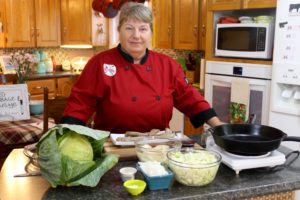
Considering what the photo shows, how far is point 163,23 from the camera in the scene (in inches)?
183

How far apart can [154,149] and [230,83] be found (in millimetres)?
2014

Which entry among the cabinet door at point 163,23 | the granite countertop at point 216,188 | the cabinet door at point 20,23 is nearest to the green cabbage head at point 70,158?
the granite countertop at point 216,188

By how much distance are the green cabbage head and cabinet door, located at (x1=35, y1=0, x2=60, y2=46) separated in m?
4.40

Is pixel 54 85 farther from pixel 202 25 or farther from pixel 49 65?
pixel 202 25

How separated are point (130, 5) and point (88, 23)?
4.01 metres

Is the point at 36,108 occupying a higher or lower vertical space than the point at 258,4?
lower

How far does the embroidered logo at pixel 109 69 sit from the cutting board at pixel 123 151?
1.59ft

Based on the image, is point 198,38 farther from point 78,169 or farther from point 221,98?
point 78,169

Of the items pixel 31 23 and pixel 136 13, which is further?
pixel 31 23

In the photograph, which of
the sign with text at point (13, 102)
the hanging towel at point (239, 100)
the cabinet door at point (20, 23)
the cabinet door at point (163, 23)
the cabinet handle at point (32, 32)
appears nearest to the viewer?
the sign with text at point (13, 102)

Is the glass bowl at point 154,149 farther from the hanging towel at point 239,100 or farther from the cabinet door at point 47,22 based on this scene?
the cabinet door at point 47,22

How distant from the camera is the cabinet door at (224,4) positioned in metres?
3.18

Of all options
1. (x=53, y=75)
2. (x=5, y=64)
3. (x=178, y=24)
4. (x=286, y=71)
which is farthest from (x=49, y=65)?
(x=286, y=71)

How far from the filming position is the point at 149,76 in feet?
6.56
